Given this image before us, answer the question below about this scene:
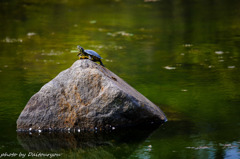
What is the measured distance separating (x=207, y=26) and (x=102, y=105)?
7362 millimetres

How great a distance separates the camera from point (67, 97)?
4629 millimetres

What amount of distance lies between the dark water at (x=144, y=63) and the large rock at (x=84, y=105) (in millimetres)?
162

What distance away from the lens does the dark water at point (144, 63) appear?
14.1 ft

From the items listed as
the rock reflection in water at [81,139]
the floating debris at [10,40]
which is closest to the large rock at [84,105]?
the rock reflection in water at [81,139]

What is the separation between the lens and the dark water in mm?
4305

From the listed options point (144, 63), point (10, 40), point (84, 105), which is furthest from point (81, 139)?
point (10, 40)

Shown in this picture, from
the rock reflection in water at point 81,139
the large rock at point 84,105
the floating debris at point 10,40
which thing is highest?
the floating debris at point 10,40

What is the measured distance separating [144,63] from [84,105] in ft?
11.6

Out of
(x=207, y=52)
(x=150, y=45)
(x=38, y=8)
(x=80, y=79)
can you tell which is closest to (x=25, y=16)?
(x=38, y=8)

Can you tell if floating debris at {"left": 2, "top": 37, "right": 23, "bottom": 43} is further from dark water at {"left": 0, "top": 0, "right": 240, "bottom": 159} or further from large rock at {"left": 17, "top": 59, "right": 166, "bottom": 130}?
large rock at {"left": 17, "top": 59, "right": 166, "bottom": 130}

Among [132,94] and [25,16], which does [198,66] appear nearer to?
[132,94]

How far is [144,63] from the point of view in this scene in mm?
7980

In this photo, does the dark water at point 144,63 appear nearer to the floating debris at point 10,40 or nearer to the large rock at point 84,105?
the floating debris at point 10,40

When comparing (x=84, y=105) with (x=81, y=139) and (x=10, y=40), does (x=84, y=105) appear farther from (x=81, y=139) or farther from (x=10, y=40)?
(x=10, y=40)
